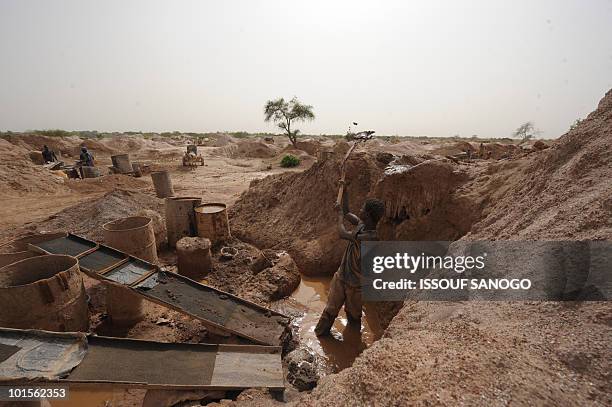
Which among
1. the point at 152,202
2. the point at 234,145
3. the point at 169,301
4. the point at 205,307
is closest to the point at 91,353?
the point at 169,301

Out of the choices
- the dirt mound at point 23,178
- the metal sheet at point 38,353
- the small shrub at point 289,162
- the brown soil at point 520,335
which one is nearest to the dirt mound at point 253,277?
the metal sheet at point 38,353

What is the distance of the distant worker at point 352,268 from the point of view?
145 inches

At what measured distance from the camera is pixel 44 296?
11.0 feet

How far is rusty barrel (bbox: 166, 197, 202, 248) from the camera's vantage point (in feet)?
21.4

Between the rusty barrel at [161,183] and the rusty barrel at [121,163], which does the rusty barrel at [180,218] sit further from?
the rusty barrel at [121,163]

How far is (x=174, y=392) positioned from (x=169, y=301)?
1269 millimetres

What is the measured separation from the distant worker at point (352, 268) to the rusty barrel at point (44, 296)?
314 centimetres

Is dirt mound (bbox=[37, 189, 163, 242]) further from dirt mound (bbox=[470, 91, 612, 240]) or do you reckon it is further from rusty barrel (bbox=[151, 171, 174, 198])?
dirt mound (bbox=[470, 91, 612, 240])

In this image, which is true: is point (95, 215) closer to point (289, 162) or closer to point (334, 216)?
point (334, 216)

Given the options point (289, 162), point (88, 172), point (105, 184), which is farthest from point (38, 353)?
point (289, 162)

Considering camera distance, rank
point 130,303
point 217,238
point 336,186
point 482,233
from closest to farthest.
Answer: point 482,233, point 130,303, point 217,238, point 336,186

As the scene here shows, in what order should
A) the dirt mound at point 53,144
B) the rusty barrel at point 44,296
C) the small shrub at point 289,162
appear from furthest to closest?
the dirt mound at point 53,144
the small shrub at point 289,162
the rusty barrel at point 44,296

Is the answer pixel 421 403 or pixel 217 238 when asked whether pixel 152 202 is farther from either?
pixel 421 403

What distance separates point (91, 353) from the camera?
312 centimetres
